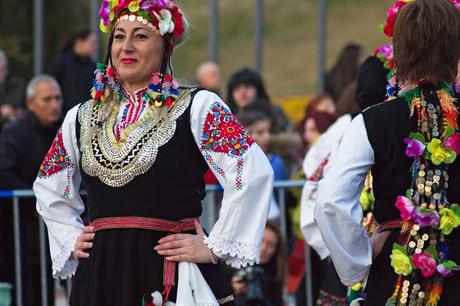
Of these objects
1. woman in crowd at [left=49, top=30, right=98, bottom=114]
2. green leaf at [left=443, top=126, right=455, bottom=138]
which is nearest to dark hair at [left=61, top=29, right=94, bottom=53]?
woman in crowd at [left=49, top=30, right=98, bottom=114]

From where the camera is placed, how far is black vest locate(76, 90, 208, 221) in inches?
201

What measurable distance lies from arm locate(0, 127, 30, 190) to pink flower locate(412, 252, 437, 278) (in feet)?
13.7

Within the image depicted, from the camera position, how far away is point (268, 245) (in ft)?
27.2

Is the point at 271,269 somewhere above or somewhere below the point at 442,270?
below

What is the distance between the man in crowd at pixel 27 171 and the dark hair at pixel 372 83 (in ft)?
9.38

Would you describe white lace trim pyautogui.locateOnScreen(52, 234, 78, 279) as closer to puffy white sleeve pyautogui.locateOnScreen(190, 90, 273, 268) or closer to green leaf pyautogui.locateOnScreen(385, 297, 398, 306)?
puffy white sleeve pyautogui.locateOnScreen(190, 90, 273, 268)

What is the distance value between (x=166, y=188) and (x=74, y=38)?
21.7 feet

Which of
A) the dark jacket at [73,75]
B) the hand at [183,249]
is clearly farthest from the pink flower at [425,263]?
the dark jacket at [73,75]

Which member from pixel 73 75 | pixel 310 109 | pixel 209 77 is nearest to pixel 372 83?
pixel 310 109

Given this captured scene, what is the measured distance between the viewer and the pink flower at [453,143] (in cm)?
493

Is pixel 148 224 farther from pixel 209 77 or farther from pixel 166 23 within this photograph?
pixel 209 77

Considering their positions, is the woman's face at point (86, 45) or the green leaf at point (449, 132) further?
→ the woman's face at point (86, 45)

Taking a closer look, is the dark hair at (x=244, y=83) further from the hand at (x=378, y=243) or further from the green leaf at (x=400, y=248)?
the green leaf at (x=400, y=248)

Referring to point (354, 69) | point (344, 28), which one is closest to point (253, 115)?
point (354, 69)
